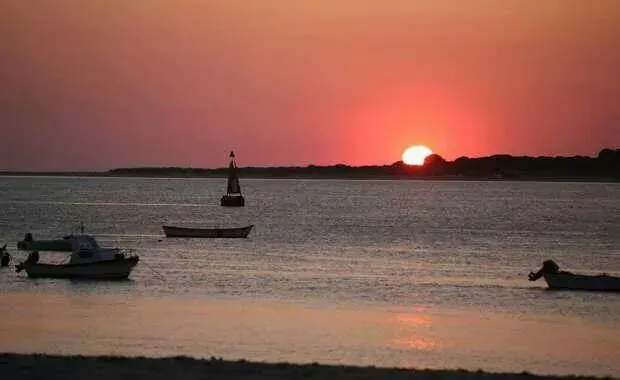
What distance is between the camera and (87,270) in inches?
1978

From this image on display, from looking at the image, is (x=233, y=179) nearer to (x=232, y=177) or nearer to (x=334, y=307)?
(x=232, y=177)

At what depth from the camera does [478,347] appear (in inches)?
1235

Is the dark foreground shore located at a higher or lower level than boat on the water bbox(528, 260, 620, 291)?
higher

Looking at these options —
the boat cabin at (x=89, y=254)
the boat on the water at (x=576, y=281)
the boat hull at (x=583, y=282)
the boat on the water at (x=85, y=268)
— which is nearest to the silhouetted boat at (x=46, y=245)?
the boat cabin at (x=89, y=254)

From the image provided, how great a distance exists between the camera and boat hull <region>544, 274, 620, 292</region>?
48.6m

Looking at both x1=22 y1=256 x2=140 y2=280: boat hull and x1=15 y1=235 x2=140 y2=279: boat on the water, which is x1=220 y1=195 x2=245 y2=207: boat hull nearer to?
x1=15 y1=235 x2=140 y2=279: boat on the water

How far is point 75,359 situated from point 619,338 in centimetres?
2065

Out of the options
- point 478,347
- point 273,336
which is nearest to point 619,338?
point 478,347

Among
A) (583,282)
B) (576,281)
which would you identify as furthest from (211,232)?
(583,282)

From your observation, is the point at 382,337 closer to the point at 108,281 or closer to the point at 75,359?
the point at 75,359

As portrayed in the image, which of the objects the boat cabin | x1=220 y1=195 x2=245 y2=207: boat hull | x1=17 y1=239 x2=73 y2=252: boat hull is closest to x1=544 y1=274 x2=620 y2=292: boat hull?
the boat cabin

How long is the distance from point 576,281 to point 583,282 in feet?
1.15

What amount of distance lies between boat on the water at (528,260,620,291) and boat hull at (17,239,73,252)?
120 ft

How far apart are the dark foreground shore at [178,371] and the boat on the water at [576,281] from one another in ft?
97.2
